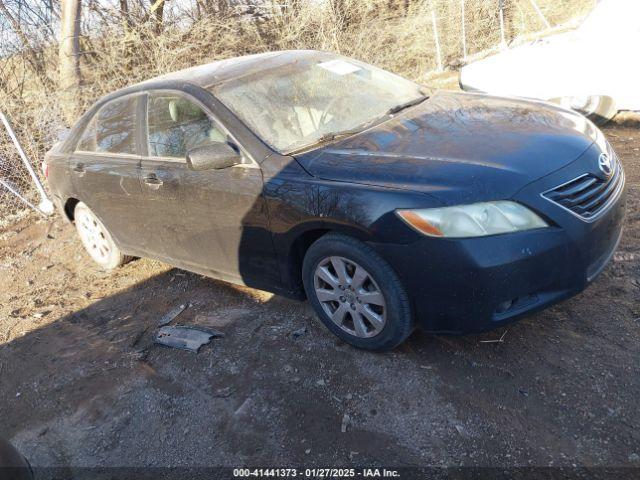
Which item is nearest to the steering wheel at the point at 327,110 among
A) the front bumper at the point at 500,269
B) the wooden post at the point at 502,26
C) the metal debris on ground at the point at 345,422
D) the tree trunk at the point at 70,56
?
the front bumper at the point at 500,269

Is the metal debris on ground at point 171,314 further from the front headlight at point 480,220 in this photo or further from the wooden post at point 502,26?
the wooden post at point 502,26

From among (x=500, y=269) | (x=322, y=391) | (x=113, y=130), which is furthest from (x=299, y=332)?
(x=113, y=130)

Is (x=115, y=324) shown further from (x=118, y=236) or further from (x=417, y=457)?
(x=417, y=457)

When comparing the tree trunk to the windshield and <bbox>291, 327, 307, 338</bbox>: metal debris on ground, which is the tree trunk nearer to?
the windshield

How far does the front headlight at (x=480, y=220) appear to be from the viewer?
8.56 ft

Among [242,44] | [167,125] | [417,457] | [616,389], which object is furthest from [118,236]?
[242,44]

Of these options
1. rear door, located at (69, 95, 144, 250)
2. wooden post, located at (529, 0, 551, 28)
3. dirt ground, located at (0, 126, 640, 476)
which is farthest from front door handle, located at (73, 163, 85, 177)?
wooden post, located at (529, 0, 551, 28)

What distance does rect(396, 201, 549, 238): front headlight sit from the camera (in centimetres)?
261

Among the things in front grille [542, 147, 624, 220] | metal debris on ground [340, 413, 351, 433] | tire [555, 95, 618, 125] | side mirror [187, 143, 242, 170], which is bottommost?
metal debris on ground [340, 413, 351, 433]

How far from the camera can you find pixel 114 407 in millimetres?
3348

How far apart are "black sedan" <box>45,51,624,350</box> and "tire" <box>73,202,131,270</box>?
23.1 inches

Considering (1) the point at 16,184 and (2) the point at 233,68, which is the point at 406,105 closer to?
(2) the point at 233,68

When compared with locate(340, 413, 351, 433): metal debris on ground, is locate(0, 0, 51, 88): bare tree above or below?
above

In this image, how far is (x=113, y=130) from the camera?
4.47 meters
